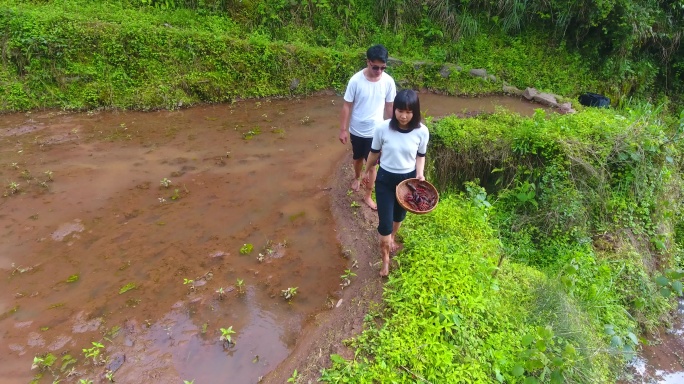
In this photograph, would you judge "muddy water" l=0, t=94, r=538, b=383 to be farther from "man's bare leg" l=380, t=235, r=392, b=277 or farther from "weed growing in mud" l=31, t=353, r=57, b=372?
"man's bare leg" l=380, t=235, r=392, b=277

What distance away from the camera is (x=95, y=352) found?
10.3ft

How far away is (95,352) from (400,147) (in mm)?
2814

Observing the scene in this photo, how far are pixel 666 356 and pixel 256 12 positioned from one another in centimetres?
916

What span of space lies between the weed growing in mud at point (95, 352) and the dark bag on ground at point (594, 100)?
941 cm

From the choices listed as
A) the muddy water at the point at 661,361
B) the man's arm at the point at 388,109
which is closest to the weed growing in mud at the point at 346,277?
the man's arm at the point at 388,109

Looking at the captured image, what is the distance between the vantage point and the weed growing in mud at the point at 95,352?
3.09 metres

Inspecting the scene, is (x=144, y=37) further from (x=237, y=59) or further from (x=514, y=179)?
(x=514, y=179)

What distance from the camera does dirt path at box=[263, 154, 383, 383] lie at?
122 inches

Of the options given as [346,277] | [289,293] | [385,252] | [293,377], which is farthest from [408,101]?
[293,377]

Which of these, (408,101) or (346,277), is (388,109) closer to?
(408,101)

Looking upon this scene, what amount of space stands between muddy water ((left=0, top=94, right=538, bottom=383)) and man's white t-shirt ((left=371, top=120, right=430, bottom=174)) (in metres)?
1.26

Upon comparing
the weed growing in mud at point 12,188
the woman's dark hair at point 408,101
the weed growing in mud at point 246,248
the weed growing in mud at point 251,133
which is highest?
the woman's dark hair at point 408,101

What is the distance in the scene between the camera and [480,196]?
184 inches

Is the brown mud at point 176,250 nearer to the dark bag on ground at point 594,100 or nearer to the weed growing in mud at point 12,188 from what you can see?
the weed growing in mud at point 12,188
